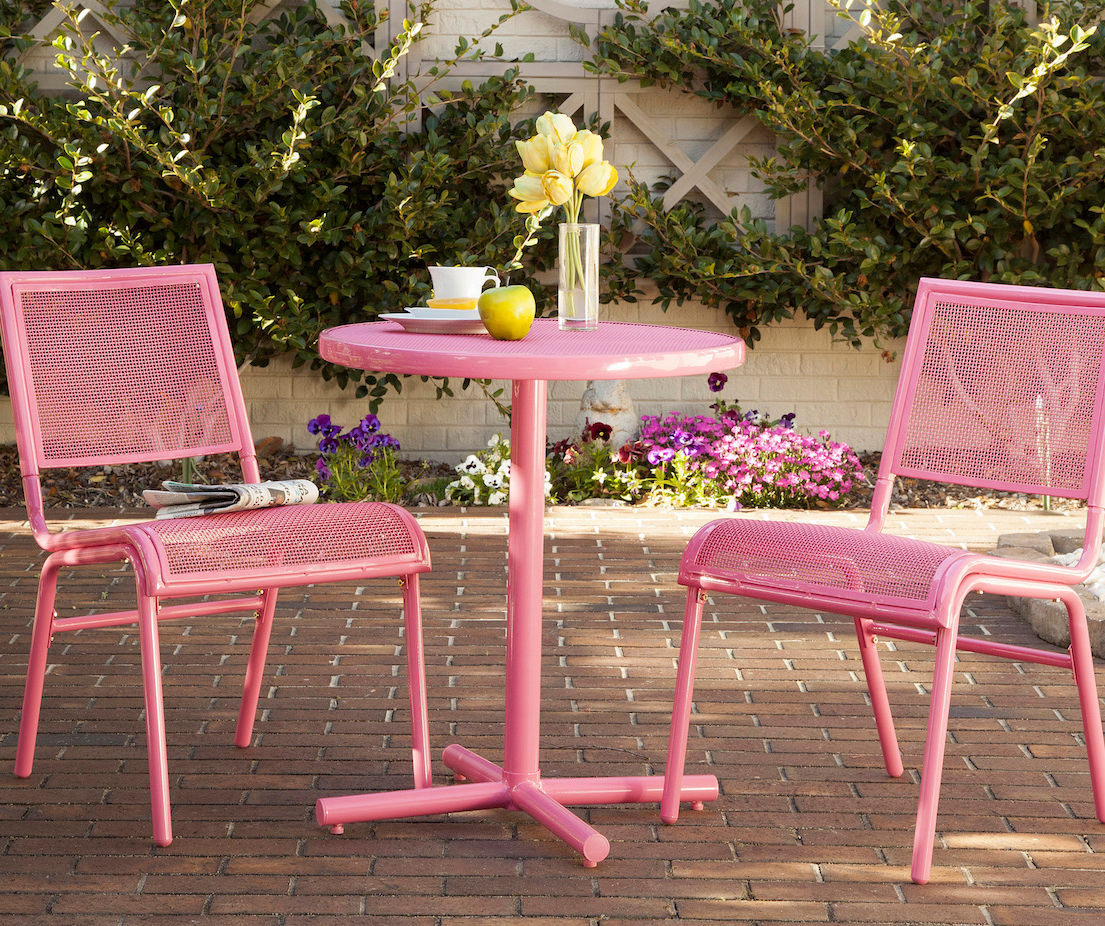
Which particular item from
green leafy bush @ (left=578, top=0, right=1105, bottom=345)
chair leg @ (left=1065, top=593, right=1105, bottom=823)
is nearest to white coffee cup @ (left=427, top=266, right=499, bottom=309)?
chair leg @ (left=1065, top=593, right=1105, bottom=823)

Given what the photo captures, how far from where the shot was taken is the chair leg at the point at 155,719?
2510 millimetres

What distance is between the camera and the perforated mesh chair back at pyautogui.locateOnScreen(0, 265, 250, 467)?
2951 mm

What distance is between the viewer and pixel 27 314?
2.96 m

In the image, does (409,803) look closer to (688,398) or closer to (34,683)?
(34,683)

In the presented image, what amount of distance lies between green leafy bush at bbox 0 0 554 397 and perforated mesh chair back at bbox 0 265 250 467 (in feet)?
7.88

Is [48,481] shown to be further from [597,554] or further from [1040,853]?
[1040,853]

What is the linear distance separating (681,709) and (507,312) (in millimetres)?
836

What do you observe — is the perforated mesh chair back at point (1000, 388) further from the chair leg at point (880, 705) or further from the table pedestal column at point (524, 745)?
the table pedestal column at point (524, 745)

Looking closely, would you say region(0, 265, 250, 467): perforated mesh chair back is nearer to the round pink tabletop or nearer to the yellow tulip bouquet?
the round pink tabletop

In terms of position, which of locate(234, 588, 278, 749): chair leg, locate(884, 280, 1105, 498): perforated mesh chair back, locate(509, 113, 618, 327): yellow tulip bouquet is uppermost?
locate(509, 113, 618, 327): yellow tulip bouquet

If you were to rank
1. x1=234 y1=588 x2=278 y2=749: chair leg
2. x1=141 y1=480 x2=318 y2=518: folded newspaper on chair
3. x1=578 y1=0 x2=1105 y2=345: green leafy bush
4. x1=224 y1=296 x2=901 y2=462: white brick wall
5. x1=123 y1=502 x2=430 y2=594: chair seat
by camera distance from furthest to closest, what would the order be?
x1=224 y1=296 x2=901 y2=462: white brick wall
x1=578 y1=0 x2=1105 y2=345: green leafy bush
x1=234 y1=588 x2=278 y2=749: chair leg
x1=141 y1=480 x2=318 y2=518: folded newspaper on chair
x1=123 y1=502 x2=430 y2=594: chair seat

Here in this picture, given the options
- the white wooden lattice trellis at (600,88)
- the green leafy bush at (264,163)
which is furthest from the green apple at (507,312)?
the white wooden lattice trellis at (600,88)

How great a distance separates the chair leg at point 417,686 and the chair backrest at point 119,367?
1.88 feet

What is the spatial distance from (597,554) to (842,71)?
247 centimetres
